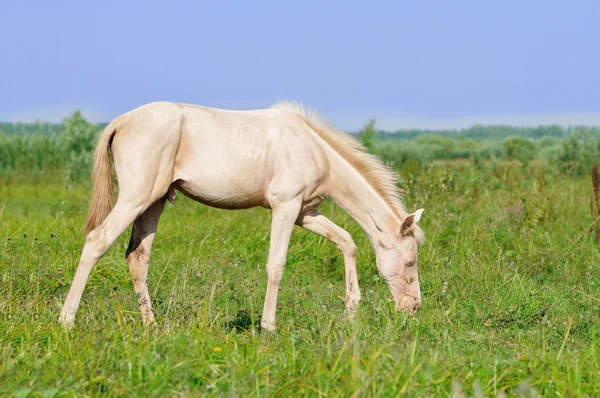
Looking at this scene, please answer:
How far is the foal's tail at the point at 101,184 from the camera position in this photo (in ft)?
19.6

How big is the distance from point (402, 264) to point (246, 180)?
1.65 m

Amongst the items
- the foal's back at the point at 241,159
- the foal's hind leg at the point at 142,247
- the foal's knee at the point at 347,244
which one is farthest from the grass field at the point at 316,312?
the foal's back at the point at 241,159

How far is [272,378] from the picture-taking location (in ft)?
13.0

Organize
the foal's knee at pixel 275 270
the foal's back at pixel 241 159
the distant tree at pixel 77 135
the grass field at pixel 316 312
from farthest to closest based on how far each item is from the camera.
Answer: the distant tree at pixel 77 135 < the foal's knee at pixel 275 270 < the foal's back at pixel 241 159 < the grass field at pixel 316 312

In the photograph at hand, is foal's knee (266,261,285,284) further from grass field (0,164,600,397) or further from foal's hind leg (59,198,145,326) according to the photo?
foal's hind leg (59,198,145,326)

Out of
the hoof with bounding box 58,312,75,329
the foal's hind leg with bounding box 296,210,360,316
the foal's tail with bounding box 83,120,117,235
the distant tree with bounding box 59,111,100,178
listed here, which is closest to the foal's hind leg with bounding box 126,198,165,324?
the foal's tail with bounding box 83,120,117,235

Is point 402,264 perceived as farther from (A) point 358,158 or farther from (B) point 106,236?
(B) point 106,236

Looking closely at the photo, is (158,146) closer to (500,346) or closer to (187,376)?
(187,376)

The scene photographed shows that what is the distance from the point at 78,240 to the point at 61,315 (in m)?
3.31

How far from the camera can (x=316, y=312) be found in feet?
19.1

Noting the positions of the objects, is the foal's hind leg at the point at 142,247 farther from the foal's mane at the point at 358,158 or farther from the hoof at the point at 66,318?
the foal's mane at the point at 358,158

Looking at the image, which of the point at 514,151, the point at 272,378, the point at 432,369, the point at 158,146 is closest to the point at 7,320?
the point at 158,146

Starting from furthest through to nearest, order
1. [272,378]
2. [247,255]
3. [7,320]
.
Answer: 1. [247,255]
2. [7,320]
3. [272,378]

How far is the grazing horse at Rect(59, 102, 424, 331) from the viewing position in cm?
579
